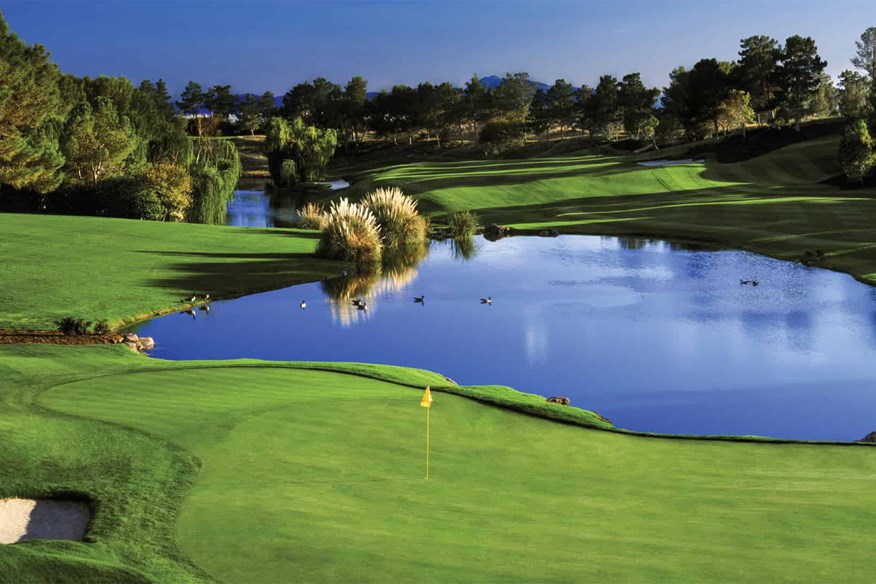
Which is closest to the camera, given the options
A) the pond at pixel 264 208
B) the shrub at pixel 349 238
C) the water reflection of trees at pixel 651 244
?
the shrub at pixel 349 238

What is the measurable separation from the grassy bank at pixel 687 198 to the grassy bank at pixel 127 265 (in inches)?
735

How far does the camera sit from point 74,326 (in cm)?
2391

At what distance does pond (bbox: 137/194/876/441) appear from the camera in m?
19.5

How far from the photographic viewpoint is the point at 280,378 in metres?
17.5

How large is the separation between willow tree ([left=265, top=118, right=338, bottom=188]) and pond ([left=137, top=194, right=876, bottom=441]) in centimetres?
5321

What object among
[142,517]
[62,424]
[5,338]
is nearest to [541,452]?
[142,517]

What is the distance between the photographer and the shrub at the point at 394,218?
4597 centimetres

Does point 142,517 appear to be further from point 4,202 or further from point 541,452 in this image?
point 4,202

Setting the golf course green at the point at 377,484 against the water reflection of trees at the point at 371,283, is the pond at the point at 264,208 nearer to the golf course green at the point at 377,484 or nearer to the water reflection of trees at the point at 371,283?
the water reflection of trees at the point at 371,283

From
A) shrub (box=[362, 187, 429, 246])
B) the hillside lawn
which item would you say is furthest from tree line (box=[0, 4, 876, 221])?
the hillside lawn

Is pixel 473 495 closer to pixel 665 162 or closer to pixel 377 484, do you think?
pixel 377 484

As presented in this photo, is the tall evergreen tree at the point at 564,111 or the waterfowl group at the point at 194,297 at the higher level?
the tall evergreen tree at the point at 564,111

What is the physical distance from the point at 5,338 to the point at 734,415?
1704 centimetres

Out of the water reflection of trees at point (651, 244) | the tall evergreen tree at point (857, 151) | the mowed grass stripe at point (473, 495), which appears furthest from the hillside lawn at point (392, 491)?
the tall evergreen tree at point (857, 151)
